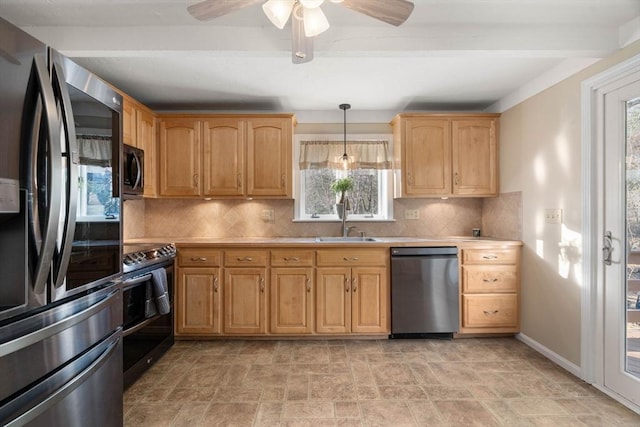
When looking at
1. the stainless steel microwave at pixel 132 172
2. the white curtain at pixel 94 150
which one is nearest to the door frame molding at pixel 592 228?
the white curtain at pixel 94 150

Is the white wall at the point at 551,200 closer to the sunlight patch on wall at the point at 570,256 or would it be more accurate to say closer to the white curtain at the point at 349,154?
the sunlight patch on wall at the point at 570,256

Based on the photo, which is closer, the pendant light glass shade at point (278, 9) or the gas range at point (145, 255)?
the pendant light glass shade at point (278, 9)

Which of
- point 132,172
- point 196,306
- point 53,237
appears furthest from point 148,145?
point 53,237

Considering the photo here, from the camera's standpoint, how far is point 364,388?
7.53ft

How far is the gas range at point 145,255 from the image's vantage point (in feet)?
7.45

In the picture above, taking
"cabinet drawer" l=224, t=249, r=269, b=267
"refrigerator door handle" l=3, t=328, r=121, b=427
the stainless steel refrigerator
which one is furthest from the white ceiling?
"refrigerator door handle" l=3, t=328, r=121, b=427

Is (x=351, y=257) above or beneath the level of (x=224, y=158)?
beneath

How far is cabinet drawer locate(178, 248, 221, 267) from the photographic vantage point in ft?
10.2

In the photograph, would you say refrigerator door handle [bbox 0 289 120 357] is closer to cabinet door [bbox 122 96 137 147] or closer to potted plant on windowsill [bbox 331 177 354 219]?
cabinet door [bbox 122 96 137 147]

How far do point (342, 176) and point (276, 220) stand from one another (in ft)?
3.06

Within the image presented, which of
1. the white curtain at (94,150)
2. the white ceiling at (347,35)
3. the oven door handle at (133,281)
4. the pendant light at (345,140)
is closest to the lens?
the white curtain at (94,150)

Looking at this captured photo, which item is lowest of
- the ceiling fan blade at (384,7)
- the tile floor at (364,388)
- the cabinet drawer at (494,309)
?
the tile floor at (364,388)

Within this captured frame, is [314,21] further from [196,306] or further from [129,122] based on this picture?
[196,306]

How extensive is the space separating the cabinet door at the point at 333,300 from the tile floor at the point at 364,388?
0.57 ft
